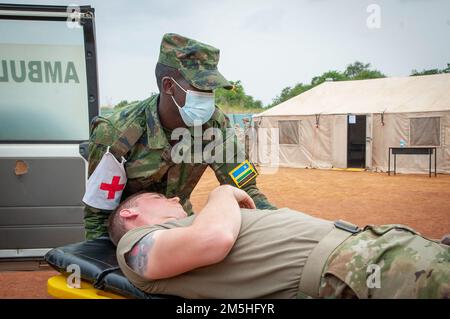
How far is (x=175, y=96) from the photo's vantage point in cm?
220

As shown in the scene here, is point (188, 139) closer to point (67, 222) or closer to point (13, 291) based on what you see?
point (67, 222)

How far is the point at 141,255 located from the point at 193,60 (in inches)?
42.4

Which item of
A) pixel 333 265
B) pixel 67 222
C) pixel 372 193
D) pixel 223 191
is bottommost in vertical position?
pixel 372 193

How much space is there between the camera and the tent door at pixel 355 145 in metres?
13.3

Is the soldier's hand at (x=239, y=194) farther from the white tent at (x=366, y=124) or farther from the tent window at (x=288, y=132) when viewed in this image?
the tent window at (x=288, y=132)

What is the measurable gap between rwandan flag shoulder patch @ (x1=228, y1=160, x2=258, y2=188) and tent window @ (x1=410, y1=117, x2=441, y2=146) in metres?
10.6

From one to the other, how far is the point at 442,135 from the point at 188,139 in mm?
10858

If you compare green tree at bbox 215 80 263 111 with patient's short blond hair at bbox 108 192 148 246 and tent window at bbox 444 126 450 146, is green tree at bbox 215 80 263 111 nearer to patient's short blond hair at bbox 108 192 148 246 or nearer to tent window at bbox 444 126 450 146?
tent window at bbox 444 126 450 146

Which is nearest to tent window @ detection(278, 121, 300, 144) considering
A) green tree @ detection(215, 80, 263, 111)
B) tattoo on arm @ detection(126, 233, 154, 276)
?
green tree @ detection(215, 80, 263, 111)

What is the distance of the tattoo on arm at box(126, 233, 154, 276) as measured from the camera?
1445 millimetres

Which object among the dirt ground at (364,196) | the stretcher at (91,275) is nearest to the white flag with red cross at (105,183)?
the stretcher at (91,275)

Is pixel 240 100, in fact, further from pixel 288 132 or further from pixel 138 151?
pixel 138 151

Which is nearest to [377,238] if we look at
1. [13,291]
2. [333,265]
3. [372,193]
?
[333,265]

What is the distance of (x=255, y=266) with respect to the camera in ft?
4.67
